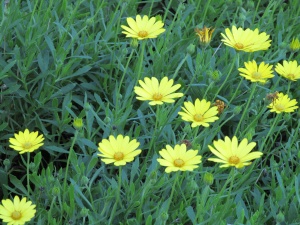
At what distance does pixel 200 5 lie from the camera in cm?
295

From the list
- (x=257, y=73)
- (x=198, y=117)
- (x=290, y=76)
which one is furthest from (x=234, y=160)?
(x=290, y=76)

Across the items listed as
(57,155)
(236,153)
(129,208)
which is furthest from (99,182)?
(236,153)

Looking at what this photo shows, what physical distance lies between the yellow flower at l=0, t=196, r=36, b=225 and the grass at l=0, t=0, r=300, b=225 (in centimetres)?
9

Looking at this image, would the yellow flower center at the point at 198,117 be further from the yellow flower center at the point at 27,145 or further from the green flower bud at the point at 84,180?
the yellow flower center at the point at 27,145

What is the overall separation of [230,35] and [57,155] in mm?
697

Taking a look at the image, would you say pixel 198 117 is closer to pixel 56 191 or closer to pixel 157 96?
pixel 157 96

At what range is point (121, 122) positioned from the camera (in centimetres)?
223

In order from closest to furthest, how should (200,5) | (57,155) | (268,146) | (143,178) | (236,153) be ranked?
(236,153), (143,178), (57,155), (268,146), (200,5)

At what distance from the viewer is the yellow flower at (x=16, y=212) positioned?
5.75ft

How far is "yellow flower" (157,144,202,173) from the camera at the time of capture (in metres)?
1.71

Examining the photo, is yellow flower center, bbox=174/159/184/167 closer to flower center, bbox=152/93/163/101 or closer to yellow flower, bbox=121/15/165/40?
flower center, bbox=152/93/163/101

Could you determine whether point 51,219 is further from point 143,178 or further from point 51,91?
point 51,91

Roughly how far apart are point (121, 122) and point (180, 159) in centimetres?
52

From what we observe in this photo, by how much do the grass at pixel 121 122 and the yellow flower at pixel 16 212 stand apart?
9 centimetres
